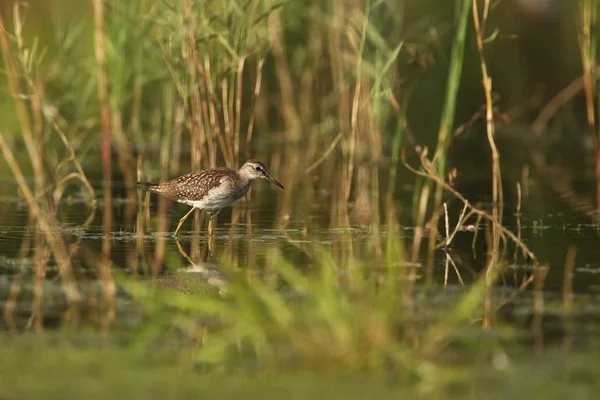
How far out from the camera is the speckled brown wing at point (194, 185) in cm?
1098

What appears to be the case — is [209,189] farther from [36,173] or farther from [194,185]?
[36,173]

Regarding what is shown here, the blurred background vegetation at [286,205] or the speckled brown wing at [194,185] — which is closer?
the blurred background vegetation at [286,205]

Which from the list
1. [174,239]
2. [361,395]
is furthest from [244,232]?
[361,395]

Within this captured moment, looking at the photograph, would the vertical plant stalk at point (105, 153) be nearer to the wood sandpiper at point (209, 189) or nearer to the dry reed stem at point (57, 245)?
the dry reed stem at point (57, 245)

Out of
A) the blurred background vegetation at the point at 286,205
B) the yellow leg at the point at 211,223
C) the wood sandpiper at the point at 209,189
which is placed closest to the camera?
the blurred background vegetation at the point at 286,205

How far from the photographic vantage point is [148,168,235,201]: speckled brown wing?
1098 cm

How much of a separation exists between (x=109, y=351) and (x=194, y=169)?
6.07 meters

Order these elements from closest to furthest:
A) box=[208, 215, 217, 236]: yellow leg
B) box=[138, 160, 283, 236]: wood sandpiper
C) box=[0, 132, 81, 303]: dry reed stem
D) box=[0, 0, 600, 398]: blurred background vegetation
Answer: box=[0, 0, 600, 398]: blurred background vegetation < box=[0, 132, 81, 303]: dry reed stem < box=[208, 215, 217, 236]: yellow leg < box=[138, 160, 283, 236]: wood sandpiper

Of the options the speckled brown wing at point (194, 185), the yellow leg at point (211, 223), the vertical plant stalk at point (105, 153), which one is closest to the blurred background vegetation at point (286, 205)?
the vertical plant stalk at point (105, 153)

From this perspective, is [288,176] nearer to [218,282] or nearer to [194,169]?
[194,169]

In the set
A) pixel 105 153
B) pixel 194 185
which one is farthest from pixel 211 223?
pixel 105 153

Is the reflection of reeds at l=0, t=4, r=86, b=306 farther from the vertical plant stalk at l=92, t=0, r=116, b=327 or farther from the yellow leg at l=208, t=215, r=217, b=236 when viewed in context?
the yellow leg at l=208, t=215, r=217, b=236

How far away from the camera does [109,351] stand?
20.7ft

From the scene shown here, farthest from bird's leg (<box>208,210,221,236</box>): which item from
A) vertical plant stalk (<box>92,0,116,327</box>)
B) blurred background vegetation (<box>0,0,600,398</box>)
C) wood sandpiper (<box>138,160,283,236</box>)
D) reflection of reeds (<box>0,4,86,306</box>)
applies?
reflection of reeds (<box>0,4,86,306</box>)
